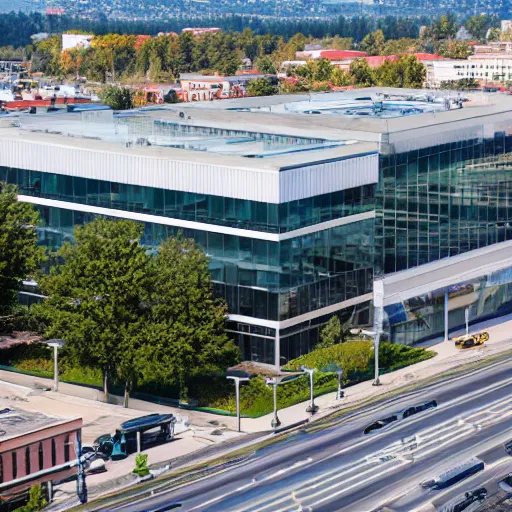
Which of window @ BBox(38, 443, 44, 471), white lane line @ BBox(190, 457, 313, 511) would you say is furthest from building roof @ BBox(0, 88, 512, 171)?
window @ BBox(38, 443, 44, 471)

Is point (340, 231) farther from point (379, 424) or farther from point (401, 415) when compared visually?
point (379, 424)

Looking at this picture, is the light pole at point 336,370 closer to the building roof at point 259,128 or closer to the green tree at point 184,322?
the green tree at point 184,322

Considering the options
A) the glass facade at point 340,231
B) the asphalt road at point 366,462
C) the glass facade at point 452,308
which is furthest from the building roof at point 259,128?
the asphalt road at point 366,462

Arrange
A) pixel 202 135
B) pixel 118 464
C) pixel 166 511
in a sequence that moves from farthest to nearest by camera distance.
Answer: pixel 202 135
pixel 118 464
pixel 166 511

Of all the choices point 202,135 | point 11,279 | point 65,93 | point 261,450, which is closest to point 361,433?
point 261,450

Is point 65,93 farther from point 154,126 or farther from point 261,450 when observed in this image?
point 261,450

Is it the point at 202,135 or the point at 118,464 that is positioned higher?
the point at 202,135
